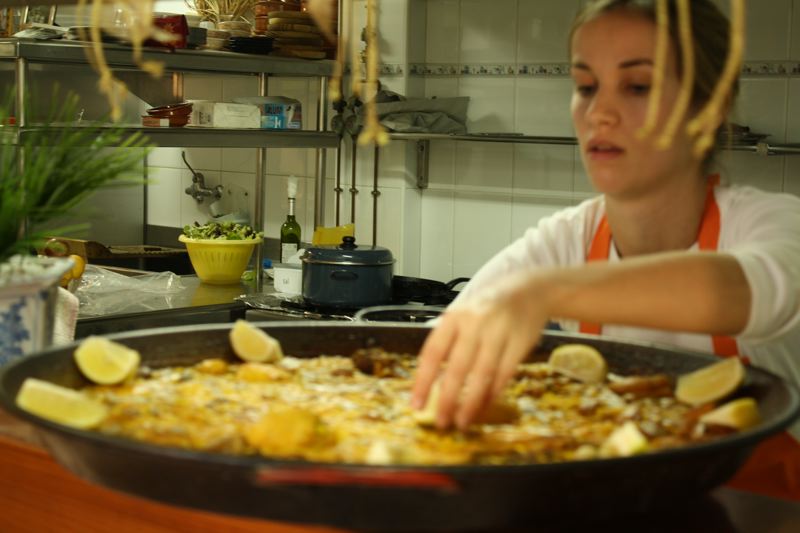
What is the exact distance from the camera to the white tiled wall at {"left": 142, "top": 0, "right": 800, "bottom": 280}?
4.21 m

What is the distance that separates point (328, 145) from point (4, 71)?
4.67 feet

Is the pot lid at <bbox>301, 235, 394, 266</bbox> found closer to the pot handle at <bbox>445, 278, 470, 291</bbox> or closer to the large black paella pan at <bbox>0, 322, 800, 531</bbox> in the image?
the pot handle at <bbox>445, 278, 470, 291</bbox>

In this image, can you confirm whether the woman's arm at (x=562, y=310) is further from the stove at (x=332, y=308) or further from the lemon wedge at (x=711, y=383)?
the stove at (x=332, y=308)

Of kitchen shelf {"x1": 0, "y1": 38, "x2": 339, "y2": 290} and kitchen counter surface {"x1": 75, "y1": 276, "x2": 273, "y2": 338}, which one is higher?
kitchen shelf {"x1": 0, "y1": 38, "x2": 339, "y2": 290}

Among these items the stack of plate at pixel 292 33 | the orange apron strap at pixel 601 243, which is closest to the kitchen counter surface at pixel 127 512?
the orange apron strap at pixel 601 243

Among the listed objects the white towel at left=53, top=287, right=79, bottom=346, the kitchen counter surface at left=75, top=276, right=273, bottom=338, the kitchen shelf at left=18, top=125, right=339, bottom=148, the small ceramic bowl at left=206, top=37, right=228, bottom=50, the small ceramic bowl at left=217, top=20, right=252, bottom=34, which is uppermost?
the small ceramic bowl at left=217, top=20, right=252, bottom=34

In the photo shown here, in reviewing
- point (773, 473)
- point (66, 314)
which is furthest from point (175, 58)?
point (773, 473)

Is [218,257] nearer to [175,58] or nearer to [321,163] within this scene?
[321,163]

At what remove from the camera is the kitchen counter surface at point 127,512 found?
106 centimetres

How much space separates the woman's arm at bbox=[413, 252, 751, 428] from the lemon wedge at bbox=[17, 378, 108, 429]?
→ 324 mm

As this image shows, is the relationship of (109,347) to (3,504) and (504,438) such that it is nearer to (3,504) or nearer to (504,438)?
(3,504)

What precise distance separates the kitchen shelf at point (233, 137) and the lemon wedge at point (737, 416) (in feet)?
9.44

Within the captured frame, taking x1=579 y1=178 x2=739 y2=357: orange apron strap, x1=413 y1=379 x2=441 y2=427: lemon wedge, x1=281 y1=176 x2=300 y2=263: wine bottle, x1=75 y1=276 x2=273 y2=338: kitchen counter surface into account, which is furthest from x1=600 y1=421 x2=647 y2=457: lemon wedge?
x1=281 y1=176 x2=300 y2=263: wine bottle

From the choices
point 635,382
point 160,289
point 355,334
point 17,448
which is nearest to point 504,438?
point 635,382
